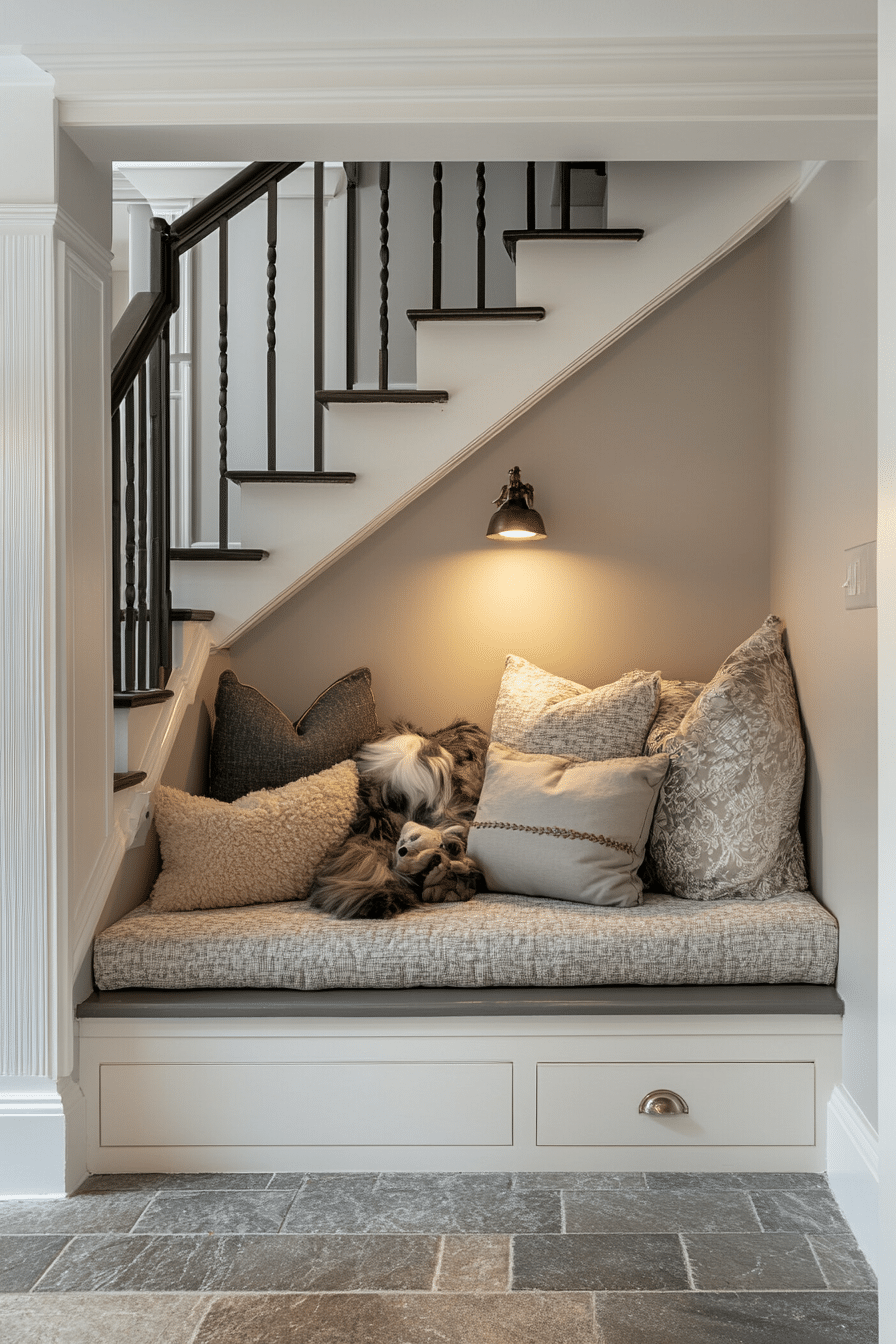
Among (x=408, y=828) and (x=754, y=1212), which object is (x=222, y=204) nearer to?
(x=408, y=828)

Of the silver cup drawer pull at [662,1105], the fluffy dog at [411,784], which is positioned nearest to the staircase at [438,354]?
the fluffy dog at [411,784]

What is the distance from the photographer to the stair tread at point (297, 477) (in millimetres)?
2707

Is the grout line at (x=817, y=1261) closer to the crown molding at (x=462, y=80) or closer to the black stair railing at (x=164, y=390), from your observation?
the black stair railing at (x=164, y=390)

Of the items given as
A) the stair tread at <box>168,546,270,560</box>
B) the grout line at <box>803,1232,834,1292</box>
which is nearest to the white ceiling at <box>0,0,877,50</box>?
the stair tread at <box>168,546,270,560</box>

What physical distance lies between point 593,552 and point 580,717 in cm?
58

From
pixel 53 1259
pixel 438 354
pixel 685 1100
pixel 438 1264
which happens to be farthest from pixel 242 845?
pixel 438 354

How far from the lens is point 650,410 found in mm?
2906

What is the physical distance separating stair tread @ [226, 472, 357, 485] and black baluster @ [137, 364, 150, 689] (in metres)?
0.29

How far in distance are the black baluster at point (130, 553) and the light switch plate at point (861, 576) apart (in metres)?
1.63

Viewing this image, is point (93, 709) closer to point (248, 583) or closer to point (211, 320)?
point (248, 583)

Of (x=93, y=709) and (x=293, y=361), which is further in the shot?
(x=293, y=361)

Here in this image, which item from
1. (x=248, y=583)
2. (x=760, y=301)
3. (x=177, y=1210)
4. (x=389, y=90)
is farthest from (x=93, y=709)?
(x=760, y=301)

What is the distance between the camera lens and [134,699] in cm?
231

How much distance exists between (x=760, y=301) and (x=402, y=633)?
1.41 m
